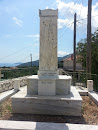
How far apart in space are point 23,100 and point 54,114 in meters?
1.00

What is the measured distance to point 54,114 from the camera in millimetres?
4000

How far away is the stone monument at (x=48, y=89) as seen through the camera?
400cm

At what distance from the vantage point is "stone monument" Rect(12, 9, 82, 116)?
4.00 m

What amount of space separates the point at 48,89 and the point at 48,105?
1.76 feet

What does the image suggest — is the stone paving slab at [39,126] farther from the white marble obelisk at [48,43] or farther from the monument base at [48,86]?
the white marble obelisk at [48,43]

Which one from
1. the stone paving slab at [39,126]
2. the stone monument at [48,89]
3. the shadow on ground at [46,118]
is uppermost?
the stone monument at [48,89]

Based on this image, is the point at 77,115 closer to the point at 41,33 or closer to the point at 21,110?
the point at 21,110

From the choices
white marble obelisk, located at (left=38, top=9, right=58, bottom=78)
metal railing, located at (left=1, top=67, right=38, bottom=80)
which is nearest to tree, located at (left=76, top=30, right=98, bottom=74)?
metal railing, located at (left=1, top=67, right=38, bottom=80)

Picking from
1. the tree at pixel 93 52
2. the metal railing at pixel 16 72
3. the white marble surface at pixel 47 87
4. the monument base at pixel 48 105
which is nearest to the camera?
the monument base at pixel 48 105

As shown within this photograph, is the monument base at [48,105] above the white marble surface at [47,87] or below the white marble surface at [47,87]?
below

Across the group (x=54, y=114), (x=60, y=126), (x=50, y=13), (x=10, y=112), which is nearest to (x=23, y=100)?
(x=10, y=112)

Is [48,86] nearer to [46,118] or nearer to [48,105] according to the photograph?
[48,105]

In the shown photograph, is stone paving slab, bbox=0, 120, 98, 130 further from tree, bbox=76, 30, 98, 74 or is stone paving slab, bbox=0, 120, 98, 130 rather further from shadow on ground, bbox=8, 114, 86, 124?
tree, bbox=76, 30, 98, 74

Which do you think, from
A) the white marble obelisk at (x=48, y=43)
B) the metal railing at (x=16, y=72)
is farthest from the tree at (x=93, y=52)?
the white marble obelisk at (x=48, y=43)
